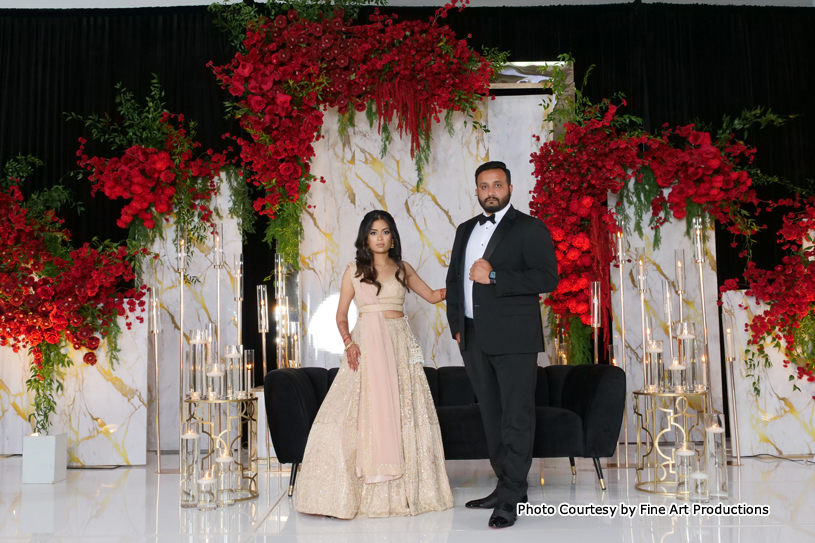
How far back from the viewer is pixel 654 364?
14.0 feet

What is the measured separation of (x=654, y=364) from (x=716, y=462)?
2.12 ft

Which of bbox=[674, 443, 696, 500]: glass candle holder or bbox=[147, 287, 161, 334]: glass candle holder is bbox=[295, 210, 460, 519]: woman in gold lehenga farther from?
bbox=[147, 287, 161, 334]: glass candle holder

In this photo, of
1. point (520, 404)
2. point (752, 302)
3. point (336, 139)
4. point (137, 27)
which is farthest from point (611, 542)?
point (137, 27)

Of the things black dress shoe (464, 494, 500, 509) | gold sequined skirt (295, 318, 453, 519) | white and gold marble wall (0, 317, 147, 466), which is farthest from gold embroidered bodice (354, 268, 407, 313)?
white and gold marble wall (0, 317, 147, 466)

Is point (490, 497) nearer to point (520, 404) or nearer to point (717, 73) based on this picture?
point (520, 404)

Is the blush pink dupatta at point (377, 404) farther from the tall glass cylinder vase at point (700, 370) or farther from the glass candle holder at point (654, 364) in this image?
the tall glass cylinder vase at point (700, 370)

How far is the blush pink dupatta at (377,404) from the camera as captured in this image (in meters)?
3.61

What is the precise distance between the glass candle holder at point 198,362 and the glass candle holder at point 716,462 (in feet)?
9.13

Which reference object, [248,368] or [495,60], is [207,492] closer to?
[248,368]

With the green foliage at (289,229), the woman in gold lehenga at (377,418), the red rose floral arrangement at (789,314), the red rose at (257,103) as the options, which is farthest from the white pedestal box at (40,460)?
the red rose floral arrangement at (789,314)

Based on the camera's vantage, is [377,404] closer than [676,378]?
Yes

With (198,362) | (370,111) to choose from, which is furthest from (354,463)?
(370,111)

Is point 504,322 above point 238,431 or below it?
above

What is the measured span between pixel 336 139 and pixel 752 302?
3.39m
